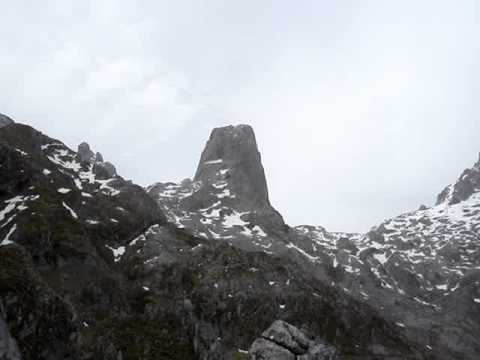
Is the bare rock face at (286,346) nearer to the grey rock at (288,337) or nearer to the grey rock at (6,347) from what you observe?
the grey rock at (288,337)

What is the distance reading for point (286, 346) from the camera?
47688mm

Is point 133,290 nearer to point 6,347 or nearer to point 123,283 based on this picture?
point 123,283

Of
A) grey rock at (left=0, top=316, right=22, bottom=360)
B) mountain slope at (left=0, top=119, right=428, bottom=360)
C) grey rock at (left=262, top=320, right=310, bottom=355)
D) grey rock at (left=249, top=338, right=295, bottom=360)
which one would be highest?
mountain slope at (left=0, top=119, right=428, bottom=360)

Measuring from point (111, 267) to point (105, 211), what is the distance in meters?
27.5

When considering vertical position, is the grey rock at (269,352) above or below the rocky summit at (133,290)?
below

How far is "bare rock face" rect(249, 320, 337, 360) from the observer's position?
46.2m

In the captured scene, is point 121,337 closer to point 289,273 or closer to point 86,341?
point 86,341

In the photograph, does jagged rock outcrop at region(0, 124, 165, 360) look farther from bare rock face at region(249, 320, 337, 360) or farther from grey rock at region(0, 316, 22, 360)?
bare rock face at region(249, 320, 337, 360)

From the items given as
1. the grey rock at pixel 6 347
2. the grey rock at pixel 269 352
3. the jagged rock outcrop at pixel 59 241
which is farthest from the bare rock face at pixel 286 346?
the grey rock at pixel 6 347

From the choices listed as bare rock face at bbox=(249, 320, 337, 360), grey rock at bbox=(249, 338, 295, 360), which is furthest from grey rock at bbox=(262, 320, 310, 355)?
grey rock at bbox=(249, 338, 295, 360)

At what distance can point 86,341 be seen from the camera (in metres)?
68.1

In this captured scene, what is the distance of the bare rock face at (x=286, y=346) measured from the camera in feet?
152

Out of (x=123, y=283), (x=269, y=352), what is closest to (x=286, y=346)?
(x=269, y=352)

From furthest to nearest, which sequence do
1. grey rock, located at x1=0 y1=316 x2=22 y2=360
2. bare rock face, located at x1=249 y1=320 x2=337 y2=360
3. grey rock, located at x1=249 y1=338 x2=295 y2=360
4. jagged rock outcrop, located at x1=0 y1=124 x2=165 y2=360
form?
bare rock face, located at x1=249 y1=320 x2=337 y2=360, grey rock, located at x1=249 y1=338 x2=295 y2=360, jagged rock outcrop, located at x1=0 y1=124 x2=165 y2=360, grey rock, located at x1=0 y1=316 x2=22 y2=360
